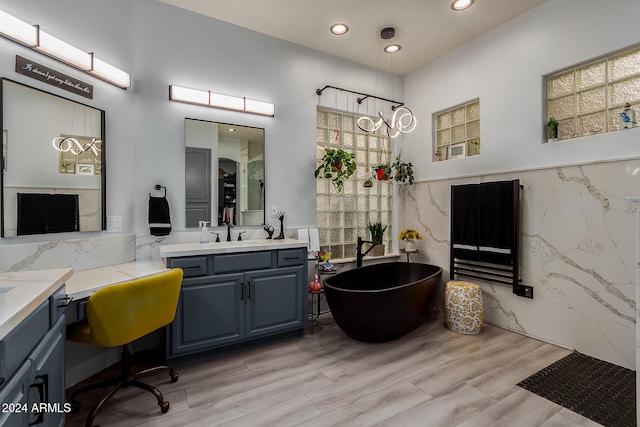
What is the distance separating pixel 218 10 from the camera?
287 centimetres

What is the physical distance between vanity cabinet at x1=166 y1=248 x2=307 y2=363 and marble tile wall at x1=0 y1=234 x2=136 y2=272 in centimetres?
52

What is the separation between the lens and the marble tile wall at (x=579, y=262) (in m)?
2.31

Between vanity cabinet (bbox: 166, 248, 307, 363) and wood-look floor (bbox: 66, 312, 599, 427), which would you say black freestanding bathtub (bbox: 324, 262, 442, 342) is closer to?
wood-look floor (bbox: 66, 312, 599, 427)

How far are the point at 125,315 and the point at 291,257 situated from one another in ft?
4.51

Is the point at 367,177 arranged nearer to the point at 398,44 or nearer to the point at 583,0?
the point at 398,44

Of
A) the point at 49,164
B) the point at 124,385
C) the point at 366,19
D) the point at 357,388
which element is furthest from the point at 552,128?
the point at 49,164

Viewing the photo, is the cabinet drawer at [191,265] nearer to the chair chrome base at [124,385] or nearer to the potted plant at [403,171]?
the chair chrome base at [124,385]

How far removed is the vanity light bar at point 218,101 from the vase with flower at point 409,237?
2088 mm

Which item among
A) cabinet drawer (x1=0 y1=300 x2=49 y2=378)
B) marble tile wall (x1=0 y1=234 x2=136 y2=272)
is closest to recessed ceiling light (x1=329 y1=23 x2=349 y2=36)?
marble tile wall (x1=0 y1=234 x2=136 y2=272)

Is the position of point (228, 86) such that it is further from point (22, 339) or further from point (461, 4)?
point (22, 339)

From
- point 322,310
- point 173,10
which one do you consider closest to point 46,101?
point 173,10

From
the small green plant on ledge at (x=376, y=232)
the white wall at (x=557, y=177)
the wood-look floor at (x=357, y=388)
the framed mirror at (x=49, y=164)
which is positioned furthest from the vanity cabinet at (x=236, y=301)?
the white wall at (x=557, y=177)

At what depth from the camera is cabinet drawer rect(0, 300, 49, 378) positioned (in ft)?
3.08

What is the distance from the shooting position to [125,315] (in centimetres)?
172
